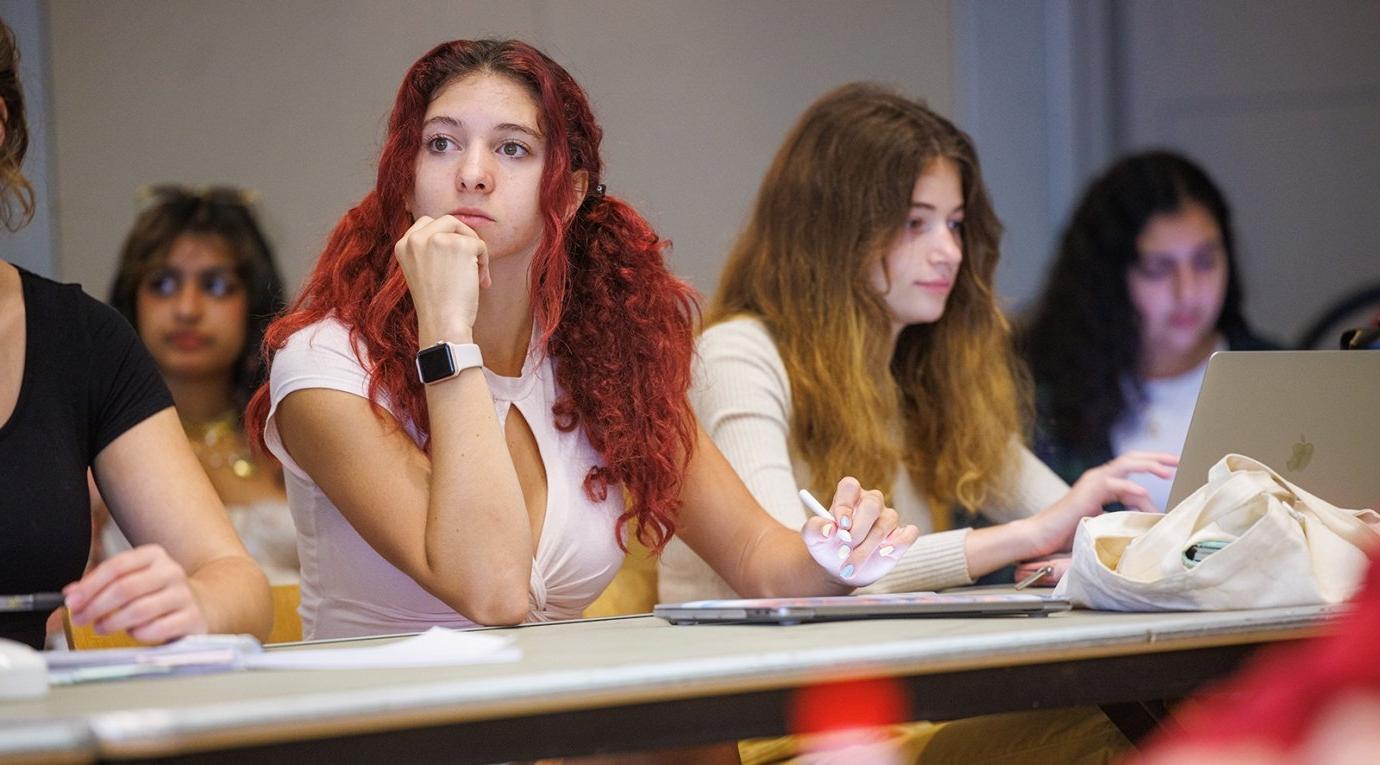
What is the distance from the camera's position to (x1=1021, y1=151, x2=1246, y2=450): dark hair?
3773mm

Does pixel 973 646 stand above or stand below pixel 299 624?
above

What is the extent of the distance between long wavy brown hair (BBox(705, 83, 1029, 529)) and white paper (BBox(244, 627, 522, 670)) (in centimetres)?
129

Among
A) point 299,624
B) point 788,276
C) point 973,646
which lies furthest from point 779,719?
point 788,276

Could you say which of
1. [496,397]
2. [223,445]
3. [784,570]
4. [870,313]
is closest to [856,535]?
[784,570]

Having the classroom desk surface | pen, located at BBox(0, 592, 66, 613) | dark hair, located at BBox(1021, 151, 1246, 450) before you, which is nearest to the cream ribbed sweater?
the classroom desk surface

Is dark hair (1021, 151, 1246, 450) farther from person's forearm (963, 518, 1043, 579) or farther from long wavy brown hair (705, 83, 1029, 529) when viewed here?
person's forearm (963, 518, 1043, 579)

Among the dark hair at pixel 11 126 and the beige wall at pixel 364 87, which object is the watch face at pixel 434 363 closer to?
the dark hair at pixel 11 126

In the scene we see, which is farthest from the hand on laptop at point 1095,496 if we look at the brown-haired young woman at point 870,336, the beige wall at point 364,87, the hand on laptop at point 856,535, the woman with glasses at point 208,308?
the woman with glasses at point 208,308

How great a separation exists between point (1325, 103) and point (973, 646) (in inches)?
157

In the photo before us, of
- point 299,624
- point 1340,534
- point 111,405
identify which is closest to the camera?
point 1340,534

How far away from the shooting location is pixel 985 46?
14.4 feet

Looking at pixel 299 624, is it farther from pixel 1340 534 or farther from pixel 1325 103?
pixel 1325 103

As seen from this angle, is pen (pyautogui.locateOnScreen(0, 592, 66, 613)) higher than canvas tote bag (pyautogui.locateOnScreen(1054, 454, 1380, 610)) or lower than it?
higher

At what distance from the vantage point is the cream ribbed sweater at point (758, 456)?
208 cm
